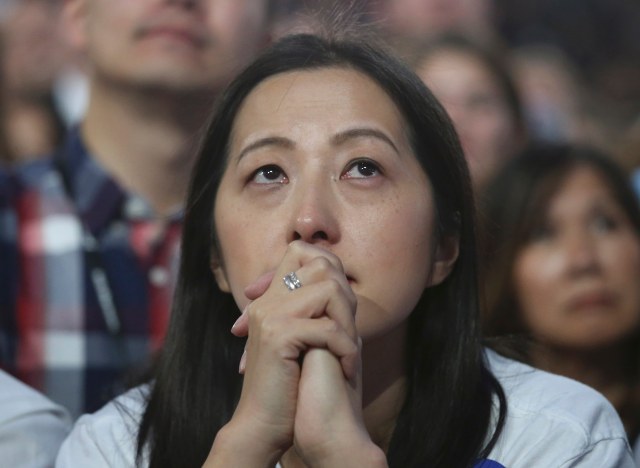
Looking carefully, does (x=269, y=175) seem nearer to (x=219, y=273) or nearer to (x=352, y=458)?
(x=219, y=273)

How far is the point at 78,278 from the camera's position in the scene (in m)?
3.50

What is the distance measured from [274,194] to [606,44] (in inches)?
189

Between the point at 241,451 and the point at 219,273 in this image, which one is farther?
the point at 219,273

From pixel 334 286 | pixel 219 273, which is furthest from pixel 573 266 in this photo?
pixel 334 286

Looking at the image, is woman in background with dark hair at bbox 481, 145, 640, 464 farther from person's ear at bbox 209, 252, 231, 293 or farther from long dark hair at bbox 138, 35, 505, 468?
person's ear at bbox 209, 252, 231, 293

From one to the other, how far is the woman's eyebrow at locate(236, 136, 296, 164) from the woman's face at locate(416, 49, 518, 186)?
231 centimetres

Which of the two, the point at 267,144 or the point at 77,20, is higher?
the point at 267,144

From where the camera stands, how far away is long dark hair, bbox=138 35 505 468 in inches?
96.5

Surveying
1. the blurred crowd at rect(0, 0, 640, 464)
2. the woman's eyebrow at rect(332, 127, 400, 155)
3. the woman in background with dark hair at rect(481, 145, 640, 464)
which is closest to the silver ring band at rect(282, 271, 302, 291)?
the woman's eyebrow at rect(332, 127, 400, 155)

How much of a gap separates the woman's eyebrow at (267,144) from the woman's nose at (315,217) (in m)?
0.11

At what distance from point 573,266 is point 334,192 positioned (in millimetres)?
1553

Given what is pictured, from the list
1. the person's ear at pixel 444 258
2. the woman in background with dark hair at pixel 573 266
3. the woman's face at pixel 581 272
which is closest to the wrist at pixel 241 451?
the person's ear at pixel 444 258

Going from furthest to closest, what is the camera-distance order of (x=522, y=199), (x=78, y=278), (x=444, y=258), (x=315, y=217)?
1. (x=522, y=199)
2. (x=78, y=278)
3. (x=444, y=258)
4. (x=315, y=217)

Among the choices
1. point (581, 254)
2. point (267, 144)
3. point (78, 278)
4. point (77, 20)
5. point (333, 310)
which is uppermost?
point (267, 144)
